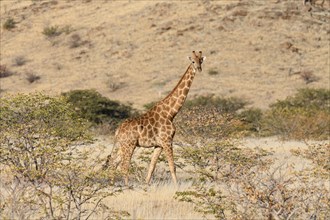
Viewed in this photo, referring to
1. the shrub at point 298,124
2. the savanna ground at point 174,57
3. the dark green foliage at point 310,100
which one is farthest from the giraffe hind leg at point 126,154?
the dark green foliage at point 310,100

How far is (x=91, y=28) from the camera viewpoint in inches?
2413

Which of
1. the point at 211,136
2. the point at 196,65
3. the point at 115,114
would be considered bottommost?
the point at 115,114

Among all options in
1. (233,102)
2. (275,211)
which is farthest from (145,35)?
(275,211)

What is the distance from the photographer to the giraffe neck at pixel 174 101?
43.5ft

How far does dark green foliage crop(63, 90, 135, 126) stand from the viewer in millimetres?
31719

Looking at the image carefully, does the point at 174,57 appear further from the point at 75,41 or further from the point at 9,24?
the point at 9,24

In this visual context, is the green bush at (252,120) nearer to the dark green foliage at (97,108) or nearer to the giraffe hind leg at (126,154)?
the dark green foliage at (97,108)

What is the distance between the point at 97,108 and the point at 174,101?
19.0 metres

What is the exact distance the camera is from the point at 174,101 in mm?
13375

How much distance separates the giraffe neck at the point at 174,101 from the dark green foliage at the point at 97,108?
57.8ft

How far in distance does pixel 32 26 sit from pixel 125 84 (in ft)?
58.8

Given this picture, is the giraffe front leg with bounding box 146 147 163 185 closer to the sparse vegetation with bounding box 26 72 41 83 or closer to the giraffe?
the giraffe

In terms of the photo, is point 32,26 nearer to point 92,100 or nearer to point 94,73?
point 94,73

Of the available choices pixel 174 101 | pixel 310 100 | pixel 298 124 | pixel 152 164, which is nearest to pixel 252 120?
pixel 310 100
